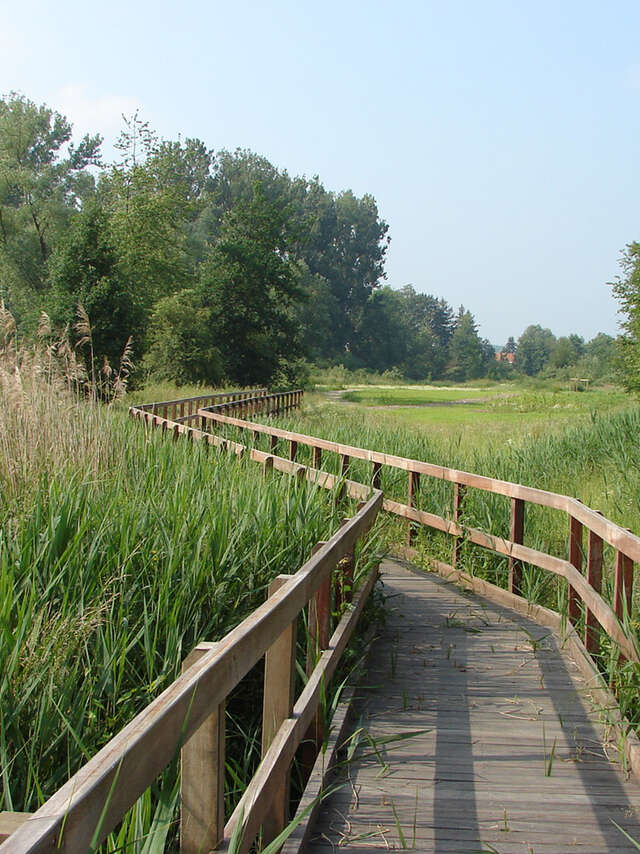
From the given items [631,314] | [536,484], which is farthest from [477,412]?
[536,484]

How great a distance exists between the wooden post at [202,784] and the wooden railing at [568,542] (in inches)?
105

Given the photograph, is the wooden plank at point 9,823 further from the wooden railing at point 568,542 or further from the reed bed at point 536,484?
the reed bed at point 536,484

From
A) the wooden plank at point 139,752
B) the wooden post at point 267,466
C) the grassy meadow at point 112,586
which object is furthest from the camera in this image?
the wooden post at point 267,466

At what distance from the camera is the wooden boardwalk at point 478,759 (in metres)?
3.16

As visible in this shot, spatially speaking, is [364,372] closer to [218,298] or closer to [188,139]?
[188,139]

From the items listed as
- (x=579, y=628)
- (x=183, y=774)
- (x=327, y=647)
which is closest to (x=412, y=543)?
(x=579, y=628)

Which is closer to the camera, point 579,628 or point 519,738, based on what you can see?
point 519,738

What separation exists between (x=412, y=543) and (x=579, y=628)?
3253 mm

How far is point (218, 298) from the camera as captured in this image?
142 ft

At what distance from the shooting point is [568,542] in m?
5.96

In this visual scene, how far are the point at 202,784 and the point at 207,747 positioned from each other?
9 cm

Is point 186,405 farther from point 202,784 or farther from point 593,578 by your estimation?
point 202,784

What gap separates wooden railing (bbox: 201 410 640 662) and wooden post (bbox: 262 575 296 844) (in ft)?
6.20

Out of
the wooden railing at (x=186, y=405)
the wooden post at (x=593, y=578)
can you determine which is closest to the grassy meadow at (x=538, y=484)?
the wooden post at (x=593, y=578)
